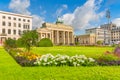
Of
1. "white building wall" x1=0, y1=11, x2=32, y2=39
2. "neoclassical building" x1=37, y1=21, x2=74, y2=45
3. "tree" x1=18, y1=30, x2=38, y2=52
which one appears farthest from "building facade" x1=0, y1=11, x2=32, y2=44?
"tree" x1=18, y1=30, x2=38, y2=52

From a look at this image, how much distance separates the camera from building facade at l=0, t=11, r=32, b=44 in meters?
111

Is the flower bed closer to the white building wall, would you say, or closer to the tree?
the tree

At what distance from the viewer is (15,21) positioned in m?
118

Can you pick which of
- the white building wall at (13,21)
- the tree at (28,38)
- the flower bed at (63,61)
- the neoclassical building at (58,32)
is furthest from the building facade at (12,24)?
the flower bed at (63,61)

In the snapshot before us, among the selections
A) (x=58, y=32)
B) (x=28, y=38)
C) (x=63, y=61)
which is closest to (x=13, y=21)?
(x=58, y=32)

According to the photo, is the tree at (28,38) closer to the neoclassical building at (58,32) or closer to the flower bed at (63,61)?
the flower bed at (63,61)

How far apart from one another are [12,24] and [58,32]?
40237 mm

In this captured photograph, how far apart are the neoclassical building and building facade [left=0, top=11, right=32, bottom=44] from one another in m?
10.8

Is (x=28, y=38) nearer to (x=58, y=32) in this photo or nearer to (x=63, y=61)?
(x=63, y=61)

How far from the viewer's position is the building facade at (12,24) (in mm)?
110562

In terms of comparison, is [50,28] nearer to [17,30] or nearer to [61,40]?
[61,40]

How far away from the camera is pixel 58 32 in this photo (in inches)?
5871

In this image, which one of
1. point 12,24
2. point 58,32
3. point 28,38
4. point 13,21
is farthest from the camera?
point 58,32

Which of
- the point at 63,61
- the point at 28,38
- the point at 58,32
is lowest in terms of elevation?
the point at 63,61
